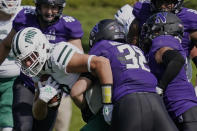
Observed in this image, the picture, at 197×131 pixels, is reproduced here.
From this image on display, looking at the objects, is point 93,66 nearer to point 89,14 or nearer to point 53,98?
point 53,98

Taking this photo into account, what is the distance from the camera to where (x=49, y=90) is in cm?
472

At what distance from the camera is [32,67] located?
473 cm

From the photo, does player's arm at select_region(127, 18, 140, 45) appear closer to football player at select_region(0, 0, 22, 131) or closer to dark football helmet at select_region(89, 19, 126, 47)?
dark football helmet at select_region(89, 19, 126, 47)

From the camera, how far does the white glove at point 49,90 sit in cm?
471

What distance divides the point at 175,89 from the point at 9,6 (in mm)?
2464

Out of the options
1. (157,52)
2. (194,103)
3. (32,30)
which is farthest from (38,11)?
(194,103)

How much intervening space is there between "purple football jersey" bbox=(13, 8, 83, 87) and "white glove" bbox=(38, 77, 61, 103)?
0.98 meters

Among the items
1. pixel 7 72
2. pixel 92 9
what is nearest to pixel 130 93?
pixel 7 72

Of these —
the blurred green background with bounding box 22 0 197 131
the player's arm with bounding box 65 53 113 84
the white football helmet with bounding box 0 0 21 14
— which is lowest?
the blurred green background with bounding box 22 0 197 131

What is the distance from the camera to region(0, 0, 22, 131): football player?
6.27 metres

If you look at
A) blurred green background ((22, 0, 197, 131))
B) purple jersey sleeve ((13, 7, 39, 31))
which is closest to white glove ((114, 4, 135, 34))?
purple jersey sleeve ((13, 7, 39, 31))

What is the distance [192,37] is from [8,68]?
2136 millimetres

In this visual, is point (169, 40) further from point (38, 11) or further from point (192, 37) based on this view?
point (38, 11)

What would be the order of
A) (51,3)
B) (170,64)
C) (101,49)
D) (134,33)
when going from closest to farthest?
1. (170,64)
2. (101,49)
3. (51,3)
4. (134,33)
